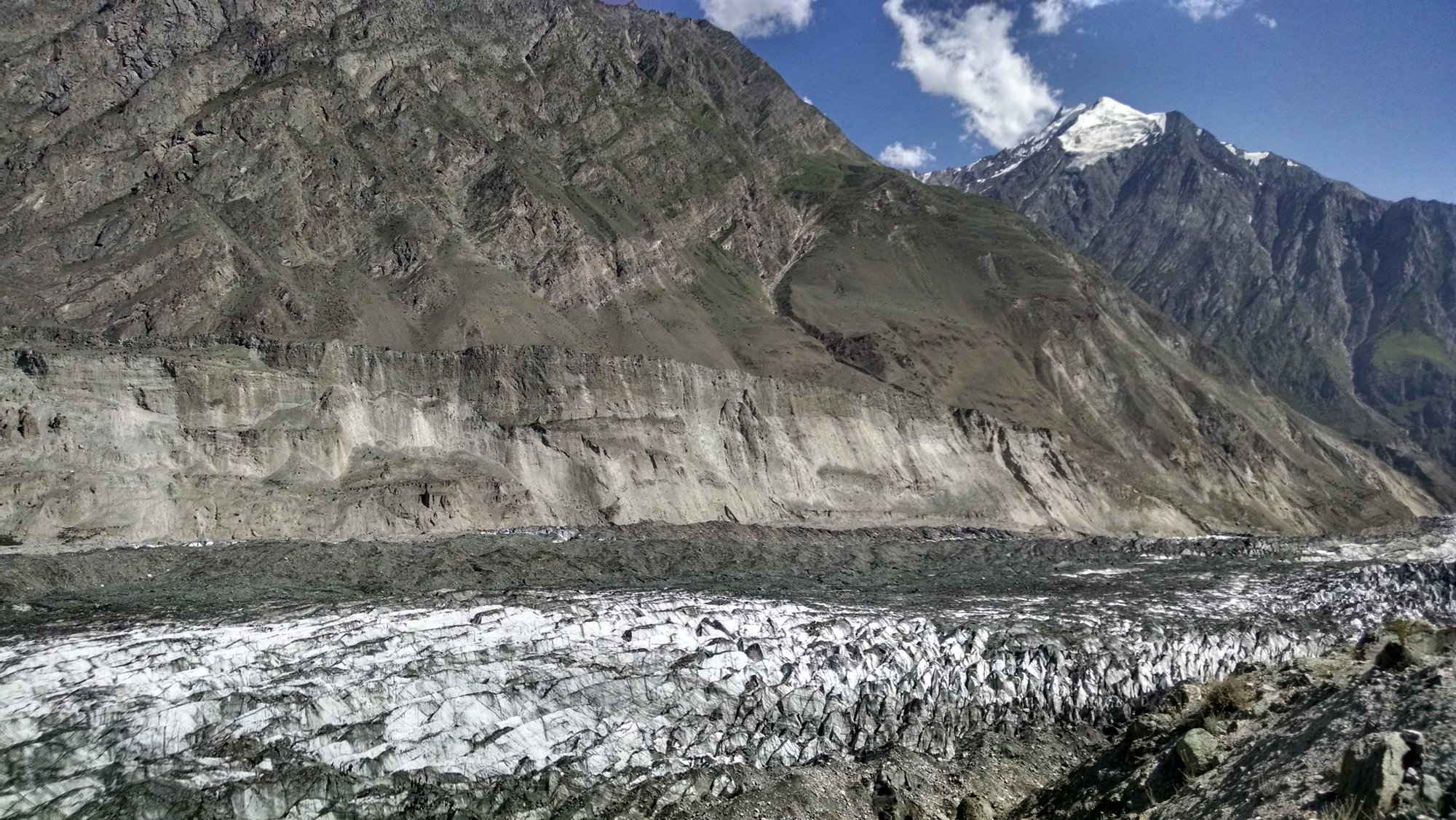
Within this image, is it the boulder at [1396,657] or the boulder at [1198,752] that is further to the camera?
the boulder at [1396,657]

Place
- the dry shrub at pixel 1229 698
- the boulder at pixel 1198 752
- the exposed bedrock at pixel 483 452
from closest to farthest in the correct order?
the boulder at pixel 1198 752
the dry shrub at pixel 1229 698
the exposed bedrock at pixel 483 452

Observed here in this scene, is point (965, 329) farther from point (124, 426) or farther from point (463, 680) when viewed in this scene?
point (463, 680)

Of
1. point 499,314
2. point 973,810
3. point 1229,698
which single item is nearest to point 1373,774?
point 1229,698

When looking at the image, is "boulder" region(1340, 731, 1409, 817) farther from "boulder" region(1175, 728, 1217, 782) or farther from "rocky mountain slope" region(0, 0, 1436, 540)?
"rocky mountain slope" region(0, 0, 1436, 540)

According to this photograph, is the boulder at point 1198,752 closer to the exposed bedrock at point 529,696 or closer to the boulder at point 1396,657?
the boulder at point 1396,657

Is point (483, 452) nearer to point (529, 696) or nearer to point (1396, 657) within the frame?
point (529, 696)

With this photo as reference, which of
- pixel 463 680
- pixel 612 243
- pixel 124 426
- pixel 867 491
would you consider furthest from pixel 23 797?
pixel 612 243

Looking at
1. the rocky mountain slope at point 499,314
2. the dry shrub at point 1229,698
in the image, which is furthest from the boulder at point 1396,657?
the rocky mountain slope at point 499,314

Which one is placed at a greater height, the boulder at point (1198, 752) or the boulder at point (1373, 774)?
the boulder at point (1373, 774)
